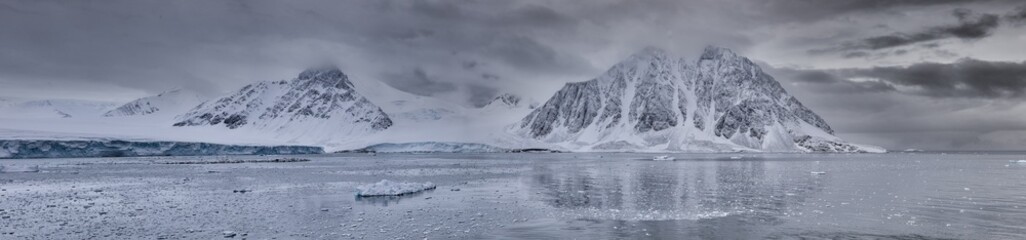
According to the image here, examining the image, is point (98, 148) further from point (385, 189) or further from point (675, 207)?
point (675, 207)

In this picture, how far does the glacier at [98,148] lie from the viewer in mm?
125250

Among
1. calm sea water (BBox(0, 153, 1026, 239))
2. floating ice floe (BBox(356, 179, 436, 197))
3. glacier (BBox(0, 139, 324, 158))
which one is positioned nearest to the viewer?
calm sea water (BBox(0, 153, 1026, 239))

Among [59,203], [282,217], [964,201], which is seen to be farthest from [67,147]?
[964,201]

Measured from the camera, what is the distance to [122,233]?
23984mm

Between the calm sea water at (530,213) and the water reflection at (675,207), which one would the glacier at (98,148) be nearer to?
the calm sea water at (530,213)

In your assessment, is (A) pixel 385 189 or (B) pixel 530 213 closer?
(B) pixel 530 213

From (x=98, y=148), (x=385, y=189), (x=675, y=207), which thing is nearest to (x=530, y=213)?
(x=675, y=207)

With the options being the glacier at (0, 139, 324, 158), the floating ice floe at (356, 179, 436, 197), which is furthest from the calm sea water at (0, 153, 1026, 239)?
the glacier at (0, 139, 324, 158)

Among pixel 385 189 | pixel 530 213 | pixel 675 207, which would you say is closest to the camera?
pixel 530 213

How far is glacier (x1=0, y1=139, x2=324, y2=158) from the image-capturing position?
125250mm

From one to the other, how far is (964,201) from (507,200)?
2375 cm

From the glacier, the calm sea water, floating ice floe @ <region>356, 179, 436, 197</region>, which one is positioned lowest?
the calm sea water

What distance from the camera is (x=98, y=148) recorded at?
5571 inches

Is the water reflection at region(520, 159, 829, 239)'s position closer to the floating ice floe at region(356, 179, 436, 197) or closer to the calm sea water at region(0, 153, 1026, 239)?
the calm sea water at region(0, 153, 1026, 239)
